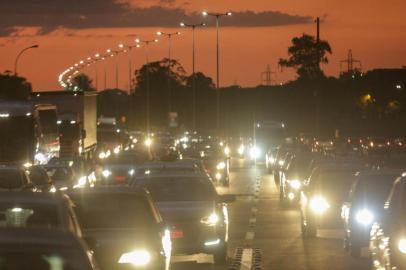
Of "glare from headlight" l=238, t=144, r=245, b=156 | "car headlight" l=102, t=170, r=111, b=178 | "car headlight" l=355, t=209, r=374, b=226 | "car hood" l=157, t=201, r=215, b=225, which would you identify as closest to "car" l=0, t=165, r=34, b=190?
"car hood" l=157, t=201, r=215, b=225

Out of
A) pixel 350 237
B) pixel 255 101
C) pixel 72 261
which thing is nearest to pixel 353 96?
pixel 255 101

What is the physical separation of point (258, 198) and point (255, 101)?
499 ft

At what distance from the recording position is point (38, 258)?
291 inches

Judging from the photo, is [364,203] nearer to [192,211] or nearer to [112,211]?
[192,211]

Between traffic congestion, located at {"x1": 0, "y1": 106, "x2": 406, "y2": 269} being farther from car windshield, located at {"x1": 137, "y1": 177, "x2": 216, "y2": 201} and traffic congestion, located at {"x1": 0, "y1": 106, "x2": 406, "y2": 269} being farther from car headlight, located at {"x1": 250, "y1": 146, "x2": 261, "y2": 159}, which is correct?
car headlight, located at {"x1": 250, "y1": 146, "x2": 261, "y2": 159}

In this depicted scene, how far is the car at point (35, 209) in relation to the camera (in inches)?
450

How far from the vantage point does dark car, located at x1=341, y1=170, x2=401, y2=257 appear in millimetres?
20672

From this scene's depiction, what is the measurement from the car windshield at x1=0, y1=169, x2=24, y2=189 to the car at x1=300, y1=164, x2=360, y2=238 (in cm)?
577

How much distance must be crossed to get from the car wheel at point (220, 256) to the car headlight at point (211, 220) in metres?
0.59

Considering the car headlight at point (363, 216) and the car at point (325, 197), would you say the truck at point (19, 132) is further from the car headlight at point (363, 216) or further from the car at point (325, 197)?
the car headlight at point (363, 216)

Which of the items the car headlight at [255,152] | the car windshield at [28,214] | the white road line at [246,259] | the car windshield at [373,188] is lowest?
the white road line at [246,259]

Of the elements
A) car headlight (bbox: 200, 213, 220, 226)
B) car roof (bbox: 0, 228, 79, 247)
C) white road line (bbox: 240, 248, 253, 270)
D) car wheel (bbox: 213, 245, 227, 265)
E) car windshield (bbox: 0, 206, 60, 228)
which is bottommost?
white road line (bbox: 240, 248, 253, 270)

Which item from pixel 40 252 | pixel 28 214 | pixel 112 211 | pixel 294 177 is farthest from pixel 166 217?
pixel 294 177

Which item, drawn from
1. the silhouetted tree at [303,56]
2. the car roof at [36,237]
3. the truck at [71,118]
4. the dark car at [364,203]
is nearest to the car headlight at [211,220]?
the dark car at [364,203]
